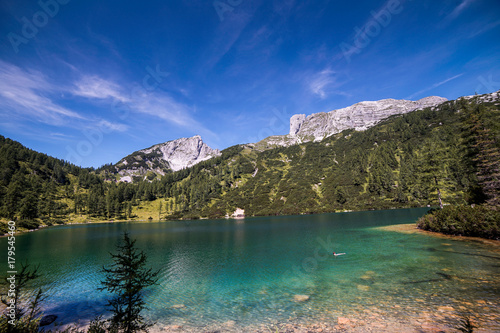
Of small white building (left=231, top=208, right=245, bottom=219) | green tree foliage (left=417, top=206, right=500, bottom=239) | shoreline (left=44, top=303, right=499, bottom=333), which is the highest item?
green tree foliage (left=417, top=206, right=500, bottom=239)

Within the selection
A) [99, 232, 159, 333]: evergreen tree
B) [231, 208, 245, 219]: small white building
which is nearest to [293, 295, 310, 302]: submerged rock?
[99, 232, 159, 333]: evergreen tree

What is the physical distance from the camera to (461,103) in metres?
45.6

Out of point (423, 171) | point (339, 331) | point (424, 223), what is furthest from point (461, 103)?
point (339, 331)

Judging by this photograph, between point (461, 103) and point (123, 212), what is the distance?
8900 inches

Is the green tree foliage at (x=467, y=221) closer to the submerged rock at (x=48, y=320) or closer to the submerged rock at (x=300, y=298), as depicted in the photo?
the submerged rock at (x=300, y=298)

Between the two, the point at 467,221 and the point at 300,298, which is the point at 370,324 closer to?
the point at 300,298

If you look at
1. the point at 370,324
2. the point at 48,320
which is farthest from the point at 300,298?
the point at 48,320

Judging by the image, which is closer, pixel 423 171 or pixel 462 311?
pixel 462 311

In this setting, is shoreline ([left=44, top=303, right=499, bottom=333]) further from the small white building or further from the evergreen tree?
the small white building

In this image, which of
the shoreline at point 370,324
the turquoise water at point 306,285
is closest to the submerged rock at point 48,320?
the turquoise water at point 306,285

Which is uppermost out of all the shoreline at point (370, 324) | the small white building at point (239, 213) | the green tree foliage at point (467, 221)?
the green tree foliage at point (467, 221)

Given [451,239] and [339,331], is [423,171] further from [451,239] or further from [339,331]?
[339,331]

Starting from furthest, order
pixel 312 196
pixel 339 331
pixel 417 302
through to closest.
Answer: pixel 312 196 < pixel 417 302 < pixel 339 331

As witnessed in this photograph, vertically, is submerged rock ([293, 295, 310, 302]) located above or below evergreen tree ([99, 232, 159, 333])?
below
